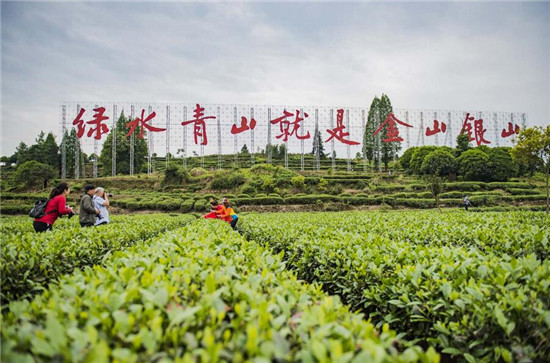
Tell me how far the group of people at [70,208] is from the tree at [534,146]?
60.3ft

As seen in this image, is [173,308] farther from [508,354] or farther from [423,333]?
[423,333]

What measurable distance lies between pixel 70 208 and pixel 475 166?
3532cm

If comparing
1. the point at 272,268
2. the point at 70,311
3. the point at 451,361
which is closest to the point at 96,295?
the point at 70,311

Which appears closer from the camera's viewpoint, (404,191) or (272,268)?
(272,268)

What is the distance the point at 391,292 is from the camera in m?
2.89

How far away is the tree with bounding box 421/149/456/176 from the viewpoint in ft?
103

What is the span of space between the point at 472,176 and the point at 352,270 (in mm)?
34509

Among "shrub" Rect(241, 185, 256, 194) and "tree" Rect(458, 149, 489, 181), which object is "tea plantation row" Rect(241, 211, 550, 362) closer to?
"shrub" Rect(241, 185, 256, 194)

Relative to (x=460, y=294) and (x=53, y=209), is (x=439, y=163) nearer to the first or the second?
(x=460, y=294)

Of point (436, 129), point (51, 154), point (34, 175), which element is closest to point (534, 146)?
point (436, 129)

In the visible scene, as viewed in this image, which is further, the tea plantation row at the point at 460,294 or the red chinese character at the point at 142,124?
the red chinese character at the point at 142,124

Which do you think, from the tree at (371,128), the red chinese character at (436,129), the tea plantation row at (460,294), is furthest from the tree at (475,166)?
the tea plantation row at (460,294)

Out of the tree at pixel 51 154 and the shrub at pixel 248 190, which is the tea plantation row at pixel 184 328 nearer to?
the shrub at pixel 248 190

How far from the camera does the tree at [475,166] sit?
102 feet
